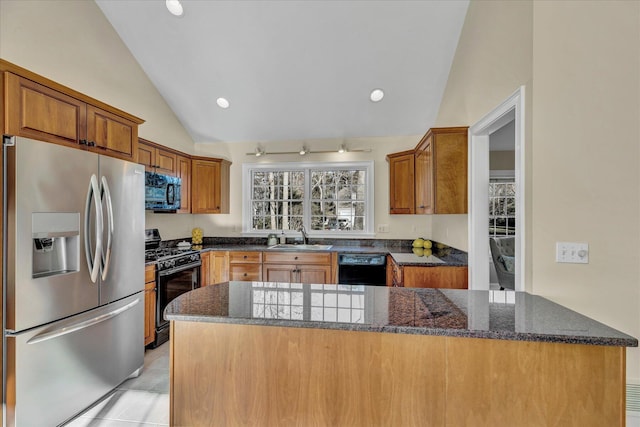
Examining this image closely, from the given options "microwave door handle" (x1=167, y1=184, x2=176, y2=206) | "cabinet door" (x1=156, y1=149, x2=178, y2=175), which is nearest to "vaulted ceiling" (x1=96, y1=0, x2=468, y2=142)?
"cabinet door" (x1=156, y1=149, x2=178, y2=175)

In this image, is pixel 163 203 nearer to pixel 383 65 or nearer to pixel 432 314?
pixel 383 65

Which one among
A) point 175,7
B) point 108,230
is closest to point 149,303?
point 108,230

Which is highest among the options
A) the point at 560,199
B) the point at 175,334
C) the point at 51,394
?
the point at 560,199

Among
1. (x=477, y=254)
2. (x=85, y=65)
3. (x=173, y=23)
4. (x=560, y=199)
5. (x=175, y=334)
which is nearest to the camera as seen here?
(x=175, y=334)

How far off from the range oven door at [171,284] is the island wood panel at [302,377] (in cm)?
193

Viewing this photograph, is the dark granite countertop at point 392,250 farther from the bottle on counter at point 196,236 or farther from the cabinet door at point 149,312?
the cabinet door at point 149,312

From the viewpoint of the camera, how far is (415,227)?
4.36 m

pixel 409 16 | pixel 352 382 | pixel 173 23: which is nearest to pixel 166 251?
pixel 173 23

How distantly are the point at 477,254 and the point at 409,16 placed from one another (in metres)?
2.37

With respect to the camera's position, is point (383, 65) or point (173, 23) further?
point (383, 65)

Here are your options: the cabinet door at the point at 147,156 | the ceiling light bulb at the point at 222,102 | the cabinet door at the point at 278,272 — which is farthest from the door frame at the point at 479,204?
the cabinet door at the point at 147,156

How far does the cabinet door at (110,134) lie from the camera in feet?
7.52

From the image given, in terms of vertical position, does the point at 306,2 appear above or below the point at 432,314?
above

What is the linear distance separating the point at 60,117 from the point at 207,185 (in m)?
2.37
